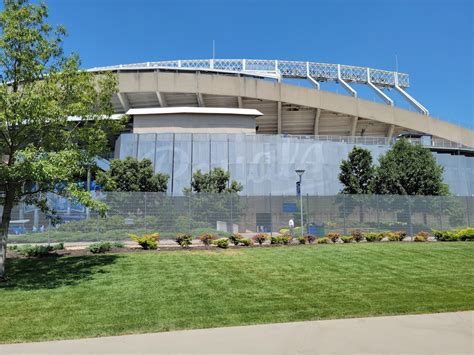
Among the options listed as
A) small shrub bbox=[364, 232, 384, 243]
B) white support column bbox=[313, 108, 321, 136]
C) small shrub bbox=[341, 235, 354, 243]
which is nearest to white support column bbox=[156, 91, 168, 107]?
white support column bbox=[313, 108, 321, 136]

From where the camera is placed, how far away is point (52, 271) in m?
13.0

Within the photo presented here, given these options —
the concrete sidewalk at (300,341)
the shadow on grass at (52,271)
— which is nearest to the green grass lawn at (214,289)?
the shadow on grass at (52,271)

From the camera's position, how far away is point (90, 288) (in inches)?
407

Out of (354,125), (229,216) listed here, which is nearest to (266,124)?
(354,125)

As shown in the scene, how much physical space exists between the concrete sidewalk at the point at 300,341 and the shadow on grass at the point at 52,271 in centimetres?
Result: 543

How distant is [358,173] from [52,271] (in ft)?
90.8

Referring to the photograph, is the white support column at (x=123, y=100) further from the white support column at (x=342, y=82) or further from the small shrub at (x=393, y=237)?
the small shrub at (x=393, y=237)

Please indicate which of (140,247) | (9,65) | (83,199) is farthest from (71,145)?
(140,247)

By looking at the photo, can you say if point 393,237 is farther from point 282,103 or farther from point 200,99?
point 200,99

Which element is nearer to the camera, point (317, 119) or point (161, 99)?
point (161, 99)

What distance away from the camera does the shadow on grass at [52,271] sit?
11.1 m

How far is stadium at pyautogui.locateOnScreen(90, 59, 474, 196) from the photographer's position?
49.1m

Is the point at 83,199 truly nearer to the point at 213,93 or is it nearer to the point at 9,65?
the point at 9,65

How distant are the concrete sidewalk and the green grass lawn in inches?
20.4
